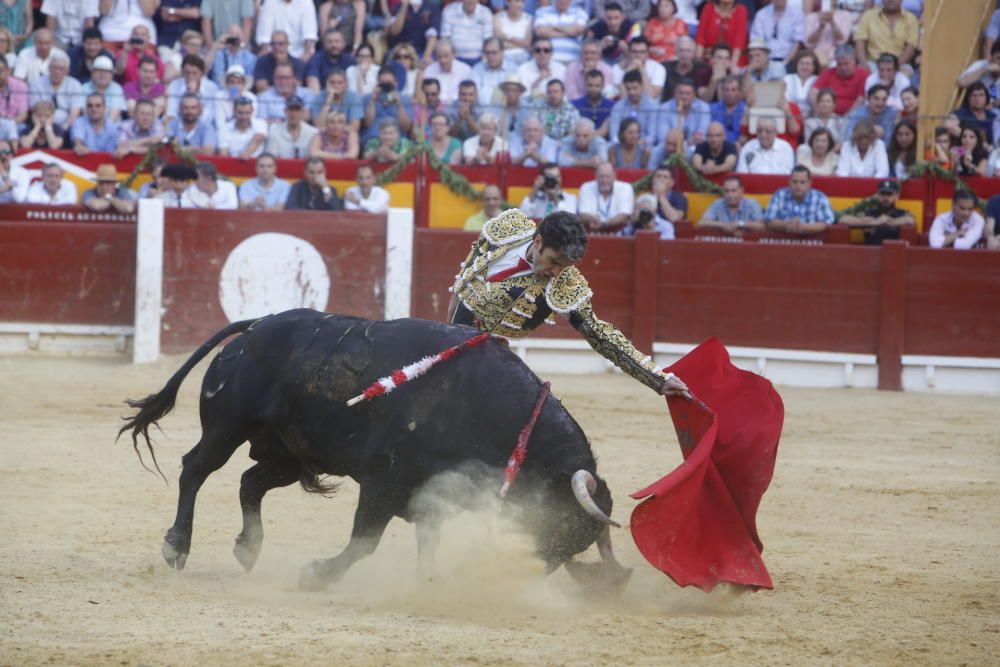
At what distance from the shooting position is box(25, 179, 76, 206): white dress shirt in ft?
32.1

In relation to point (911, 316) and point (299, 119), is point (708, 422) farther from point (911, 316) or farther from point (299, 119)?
point (299, 119)

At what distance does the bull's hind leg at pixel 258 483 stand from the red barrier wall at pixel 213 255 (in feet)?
16.2

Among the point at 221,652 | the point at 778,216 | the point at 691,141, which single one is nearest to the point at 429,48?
the point at 691,141

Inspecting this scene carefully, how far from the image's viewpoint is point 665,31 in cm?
1063

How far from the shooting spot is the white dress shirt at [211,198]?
9.55 m

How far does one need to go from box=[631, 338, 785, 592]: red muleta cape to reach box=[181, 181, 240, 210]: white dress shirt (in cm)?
586

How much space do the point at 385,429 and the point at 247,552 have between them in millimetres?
693

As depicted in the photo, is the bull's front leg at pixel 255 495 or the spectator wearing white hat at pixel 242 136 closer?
the bull's front leg at pixel 255 495

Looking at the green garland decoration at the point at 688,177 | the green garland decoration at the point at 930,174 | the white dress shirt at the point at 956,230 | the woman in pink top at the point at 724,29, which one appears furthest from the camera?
the woman in pink top at the point at 724,29

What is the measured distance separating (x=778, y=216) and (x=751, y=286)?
1.72 feet

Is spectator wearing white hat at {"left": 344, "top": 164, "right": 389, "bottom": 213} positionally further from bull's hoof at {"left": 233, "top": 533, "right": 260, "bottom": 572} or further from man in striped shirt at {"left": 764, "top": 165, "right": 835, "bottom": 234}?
bull's hoof at {"left": 233, "top": 533, "right": 260, "bottom": 572}

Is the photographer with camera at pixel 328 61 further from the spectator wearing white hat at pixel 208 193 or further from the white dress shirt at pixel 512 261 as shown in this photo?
the white dress shirt at pixel 512 261

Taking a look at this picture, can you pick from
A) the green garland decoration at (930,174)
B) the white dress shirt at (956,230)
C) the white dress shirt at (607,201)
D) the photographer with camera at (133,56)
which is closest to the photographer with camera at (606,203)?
the white dress shirt at (607,201)

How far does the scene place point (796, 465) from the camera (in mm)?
6652
